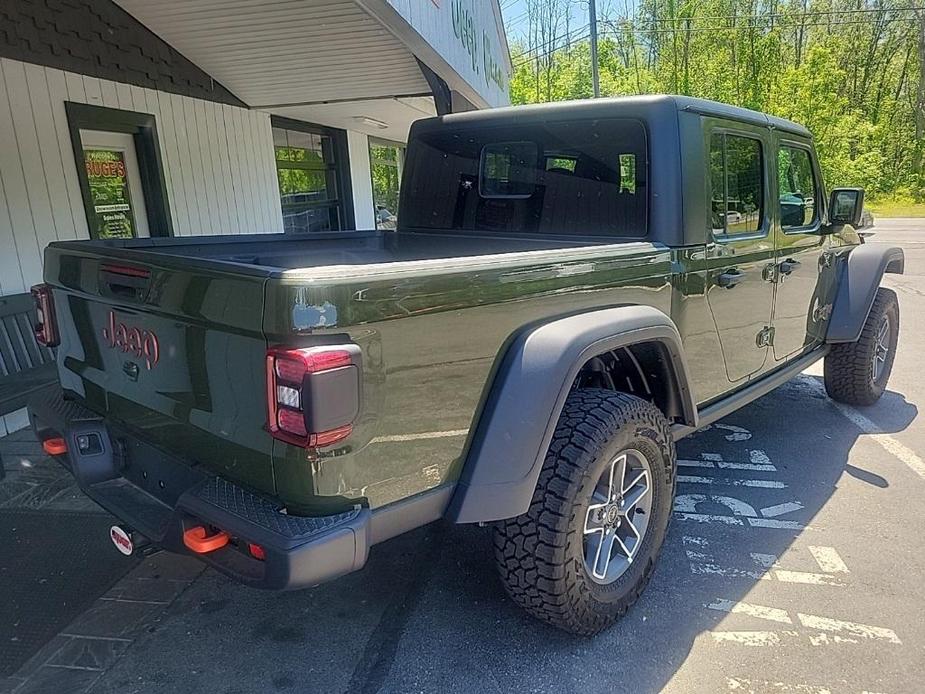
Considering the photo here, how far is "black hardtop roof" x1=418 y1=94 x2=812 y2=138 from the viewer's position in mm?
2803

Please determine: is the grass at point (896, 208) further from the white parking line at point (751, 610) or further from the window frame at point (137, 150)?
the white parking line at point (751, 610)

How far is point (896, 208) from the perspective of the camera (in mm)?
28641

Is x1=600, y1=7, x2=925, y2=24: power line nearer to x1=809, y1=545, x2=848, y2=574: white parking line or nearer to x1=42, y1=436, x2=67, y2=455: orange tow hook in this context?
x1=809, y1=545, x2=848, y2=574: white parking line

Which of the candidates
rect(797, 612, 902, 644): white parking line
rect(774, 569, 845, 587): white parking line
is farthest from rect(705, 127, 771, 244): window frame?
rect(797, 612, 902, 644): white parking line

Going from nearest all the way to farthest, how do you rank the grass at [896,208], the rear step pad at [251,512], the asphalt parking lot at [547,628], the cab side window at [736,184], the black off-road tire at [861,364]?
the rear step pad at [251,512], the asphalt parking lot at [547,628], the cab side window at [736,184], the black off-road tire at [861,364], the grass at [896,208]

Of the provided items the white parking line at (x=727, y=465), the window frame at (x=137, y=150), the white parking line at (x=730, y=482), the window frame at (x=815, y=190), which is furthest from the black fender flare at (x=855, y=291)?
the window frame at (x=137, y=150)

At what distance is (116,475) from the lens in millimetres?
2428

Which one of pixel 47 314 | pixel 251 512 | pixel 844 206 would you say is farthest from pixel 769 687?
pixel 844 206

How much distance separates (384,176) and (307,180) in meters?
4.41

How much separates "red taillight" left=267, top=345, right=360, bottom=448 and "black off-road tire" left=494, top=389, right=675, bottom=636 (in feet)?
2.76

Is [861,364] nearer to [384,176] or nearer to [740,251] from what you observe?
[740,251]

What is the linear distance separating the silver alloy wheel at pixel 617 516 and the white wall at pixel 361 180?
31.5 feet

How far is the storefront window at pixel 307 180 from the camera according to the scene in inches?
363

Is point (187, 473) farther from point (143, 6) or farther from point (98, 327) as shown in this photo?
point (143, 6)
